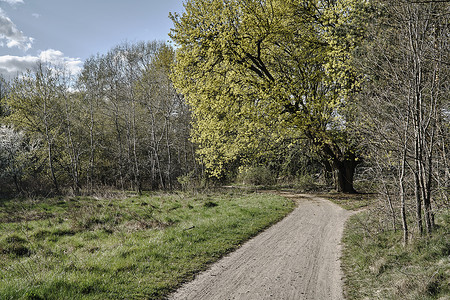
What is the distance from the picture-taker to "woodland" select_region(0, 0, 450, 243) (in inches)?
236

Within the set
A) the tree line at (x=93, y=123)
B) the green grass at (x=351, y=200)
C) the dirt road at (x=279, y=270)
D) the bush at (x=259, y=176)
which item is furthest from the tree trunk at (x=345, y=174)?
the tree line at (x=93, y=123)

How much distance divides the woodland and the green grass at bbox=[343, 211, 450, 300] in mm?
473

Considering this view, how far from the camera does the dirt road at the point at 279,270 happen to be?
Result: 16.1 feet

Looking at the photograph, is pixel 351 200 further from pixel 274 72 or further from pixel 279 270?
pixel 279 270

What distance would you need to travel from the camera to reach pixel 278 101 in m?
13.9

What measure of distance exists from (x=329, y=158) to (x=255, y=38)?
8471 millimetres

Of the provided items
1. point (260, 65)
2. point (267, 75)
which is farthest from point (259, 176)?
point (260, 65)

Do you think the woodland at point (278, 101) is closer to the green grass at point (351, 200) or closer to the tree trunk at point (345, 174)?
the tree trunk at point (345, 174)

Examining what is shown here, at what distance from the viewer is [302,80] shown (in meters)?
14.8

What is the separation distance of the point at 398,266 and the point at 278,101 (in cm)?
1002

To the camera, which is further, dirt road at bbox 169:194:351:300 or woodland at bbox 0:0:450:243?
woodland at bbox 0:0:450:243

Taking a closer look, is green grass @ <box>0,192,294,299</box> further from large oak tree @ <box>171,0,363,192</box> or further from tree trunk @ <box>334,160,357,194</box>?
tree trunk @ <box>334,160,357,194</box>

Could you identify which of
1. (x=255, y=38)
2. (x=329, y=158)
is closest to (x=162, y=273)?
(x=255, y=38)

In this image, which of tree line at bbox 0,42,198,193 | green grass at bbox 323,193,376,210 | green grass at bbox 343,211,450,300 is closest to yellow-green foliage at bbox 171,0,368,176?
green grass at bbox 323,193,376,210
